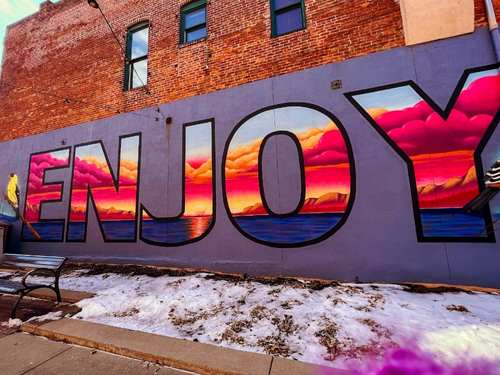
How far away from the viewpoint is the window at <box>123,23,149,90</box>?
7699 mm

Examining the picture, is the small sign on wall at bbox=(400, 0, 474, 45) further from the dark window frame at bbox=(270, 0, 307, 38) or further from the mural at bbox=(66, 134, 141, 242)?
the mural at bbox=(66, 134, 141, 242)

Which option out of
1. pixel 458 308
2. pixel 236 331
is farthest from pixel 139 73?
pixel 458 308

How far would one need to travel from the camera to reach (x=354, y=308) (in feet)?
12.3

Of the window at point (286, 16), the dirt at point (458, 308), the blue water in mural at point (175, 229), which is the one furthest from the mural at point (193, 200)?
the dirt at point (458, 308)

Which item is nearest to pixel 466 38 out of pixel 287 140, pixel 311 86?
pixel 311 86

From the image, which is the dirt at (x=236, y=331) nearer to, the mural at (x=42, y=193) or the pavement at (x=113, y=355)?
the pavement at (x=113, y=355)

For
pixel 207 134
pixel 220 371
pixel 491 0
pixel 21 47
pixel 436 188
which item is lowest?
pixel 220 371

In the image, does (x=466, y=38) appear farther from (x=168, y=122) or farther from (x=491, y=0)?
(x=168, y=122)

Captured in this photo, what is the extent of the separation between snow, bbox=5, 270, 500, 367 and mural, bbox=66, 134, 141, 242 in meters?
2.23

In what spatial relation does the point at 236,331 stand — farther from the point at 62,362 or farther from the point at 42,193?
the point at 42,193

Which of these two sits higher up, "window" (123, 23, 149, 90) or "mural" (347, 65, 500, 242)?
"window" (123, 23, 149, 90)

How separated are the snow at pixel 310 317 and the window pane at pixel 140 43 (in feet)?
21.1

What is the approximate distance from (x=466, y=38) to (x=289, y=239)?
477 centimetres

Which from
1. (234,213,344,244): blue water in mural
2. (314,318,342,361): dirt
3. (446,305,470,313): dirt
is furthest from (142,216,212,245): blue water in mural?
(446,305,470,313): dirt
